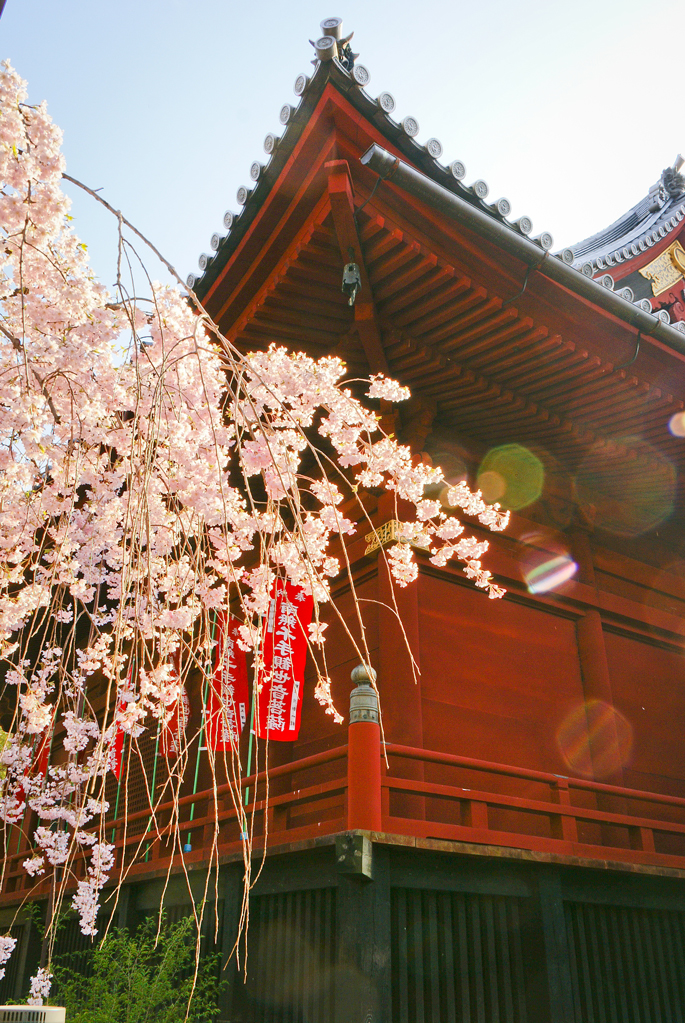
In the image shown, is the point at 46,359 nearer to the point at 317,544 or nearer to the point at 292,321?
the point at 317,544

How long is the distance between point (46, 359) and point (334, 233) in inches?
96.1

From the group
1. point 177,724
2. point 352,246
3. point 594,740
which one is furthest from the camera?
point 594,740

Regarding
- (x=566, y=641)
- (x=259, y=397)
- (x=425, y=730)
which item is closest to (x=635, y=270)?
(x=566, y=641)

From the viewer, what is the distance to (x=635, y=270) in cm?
1053

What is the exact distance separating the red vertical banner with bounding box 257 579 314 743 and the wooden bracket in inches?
79.3

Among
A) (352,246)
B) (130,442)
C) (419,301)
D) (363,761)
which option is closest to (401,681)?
(363,761)

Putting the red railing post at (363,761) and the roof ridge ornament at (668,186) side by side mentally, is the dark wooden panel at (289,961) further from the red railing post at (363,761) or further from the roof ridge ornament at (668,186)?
the roof ridge ornament at (668,186)

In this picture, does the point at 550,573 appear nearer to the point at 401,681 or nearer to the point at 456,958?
the point at 401,681

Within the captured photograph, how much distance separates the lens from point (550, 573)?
7066 millimetres

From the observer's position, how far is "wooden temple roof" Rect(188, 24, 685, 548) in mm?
4836

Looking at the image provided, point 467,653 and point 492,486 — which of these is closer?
point 467,653

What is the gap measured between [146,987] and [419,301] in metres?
5.15

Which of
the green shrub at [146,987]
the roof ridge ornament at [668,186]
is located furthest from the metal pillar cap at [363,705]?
the roof ridge ornament at [668,186]

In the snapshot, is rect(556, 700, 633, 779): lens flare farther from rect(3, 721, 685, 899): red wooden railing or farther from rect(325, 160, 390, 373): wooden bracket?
rect(325, 160, 390, 373): wooden bracket
